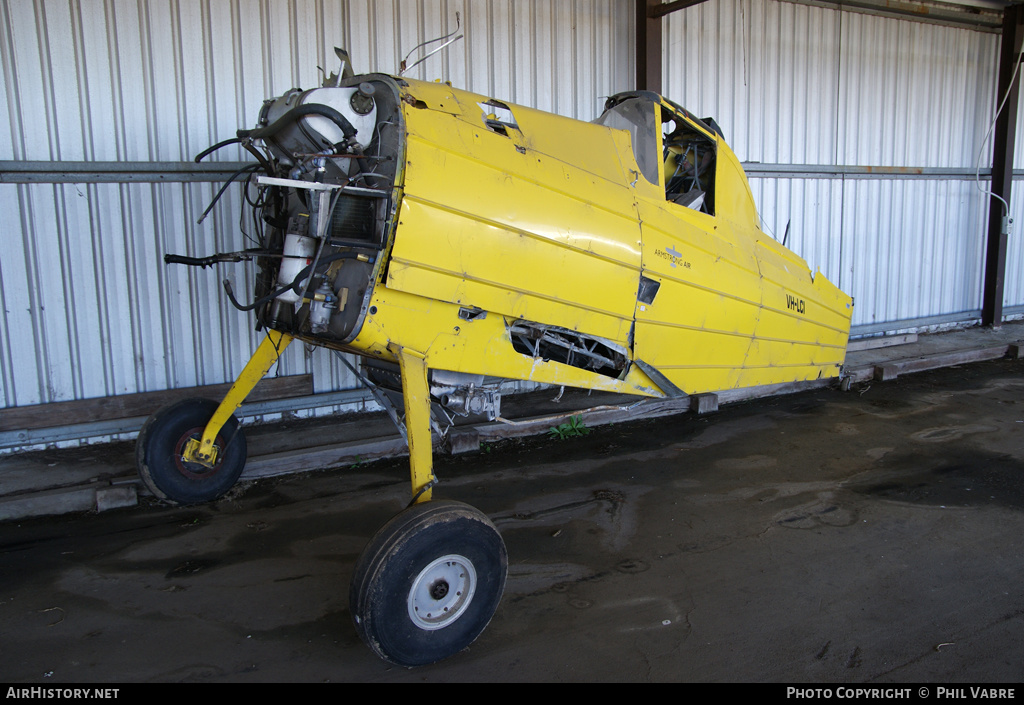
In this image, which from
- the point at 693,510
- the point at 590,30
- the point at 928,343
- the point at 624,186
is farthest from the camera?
the point at 928,343

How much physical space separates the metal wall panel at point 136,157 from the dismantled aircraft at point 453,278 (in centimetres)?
152

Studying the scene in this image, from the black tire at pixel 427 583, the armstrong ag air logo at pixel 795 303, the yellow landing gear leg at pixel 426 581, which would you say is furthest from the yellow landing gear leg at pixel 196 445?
the armstrong ag air logo at pixel 795 303

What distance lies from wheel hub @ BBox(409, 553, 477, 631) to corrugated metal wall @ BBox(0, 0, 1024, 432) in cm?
359

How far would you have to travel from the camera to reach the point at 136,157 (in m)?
5.30

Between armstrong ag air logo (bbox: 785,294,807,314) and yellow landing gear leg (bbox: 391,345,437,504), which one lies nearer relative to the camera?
yellow landing gear leg (bbox: 391,345,437,504)

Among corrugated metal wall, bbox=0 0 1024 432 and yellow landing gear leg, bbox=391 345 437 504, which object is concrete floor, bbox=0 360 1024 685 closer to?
yellow landing gear leg, bbox=391 345 437 504

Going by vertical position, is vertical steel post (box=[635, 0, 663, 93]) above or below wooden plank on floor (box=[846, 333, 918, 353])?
above

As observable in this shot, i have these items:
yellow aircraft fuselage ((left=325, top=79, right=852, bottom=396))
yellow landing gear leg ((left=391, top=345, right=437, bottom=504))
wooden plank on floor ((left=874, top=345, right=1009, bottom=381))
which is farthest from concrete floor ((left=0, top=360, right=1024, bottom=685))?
wooden plank on floor ((left=874, top=345, right=1009, bottom=381))

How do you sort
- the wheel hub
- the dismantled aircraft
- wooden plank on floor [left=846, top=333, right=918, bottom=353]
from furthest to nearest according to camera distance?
wooden plank on floor [left=846, top=333, right=918, bottom=353] → the dismantled aircraft → the wheel hub

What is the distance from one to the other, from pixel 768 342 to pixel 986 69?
821 centimetres

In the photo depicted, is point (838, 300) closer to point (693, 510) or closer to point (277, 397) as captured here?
point (693, 510)

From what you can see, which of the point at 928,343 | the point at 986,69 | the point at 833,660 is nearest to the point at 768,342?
the point at 833,660

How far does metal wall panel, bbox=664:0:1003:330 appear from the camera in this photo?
8.00 m

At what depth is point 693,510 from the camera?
438 cm
